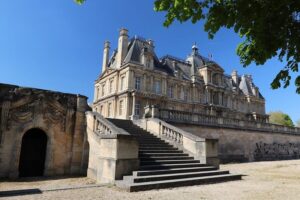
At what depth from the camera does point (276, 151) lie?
25.5 meters

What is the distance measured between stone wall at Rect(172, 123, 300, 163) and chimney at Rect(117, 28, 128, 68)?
19384 mm

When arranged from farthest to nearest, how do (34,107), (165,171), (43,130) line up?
(43,130), (34,107), (165,171)

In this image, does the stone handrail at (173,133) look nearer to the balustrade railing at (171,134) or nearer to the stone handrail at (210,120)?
the balustrade railing at (171,134)

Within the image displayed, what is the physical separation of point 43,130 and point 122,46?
81.2 feet

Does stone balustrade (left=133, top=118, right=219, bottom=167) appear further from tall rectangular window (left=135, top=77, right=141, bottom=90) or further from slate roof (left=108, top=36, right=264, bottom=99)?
slate roof (left=108, top=36, right=264, bottom=99)

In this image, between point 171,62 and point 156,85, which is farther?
point 171,62

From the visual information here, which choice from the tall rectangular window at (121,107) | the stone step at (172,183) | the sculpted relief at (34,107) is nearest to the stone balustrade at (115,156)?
the stone step at (172,183)

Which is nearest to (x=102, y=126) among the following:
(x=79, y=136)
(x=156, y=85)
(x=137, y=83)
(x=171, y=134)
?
(x=79, y=136)

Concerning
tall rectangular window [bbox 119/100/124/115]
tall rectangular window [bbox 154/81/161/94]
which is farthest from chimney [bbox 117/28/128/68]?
tall rectangular window [bbox 154/81/161/94]

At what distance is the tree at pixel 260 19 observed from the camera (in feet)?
14.3

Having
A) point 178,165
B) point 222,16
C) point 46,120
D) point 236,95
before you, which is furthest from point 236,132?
point 236,95

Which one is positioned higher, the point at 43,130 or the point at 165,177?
the point at 43,130

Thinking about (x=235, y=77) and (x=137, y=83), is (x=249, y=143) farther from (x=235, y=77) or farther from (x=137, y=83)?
(x=235, y=77)

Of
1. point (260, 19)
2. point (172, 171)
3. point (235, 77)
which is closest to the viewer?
point (260, 19)
